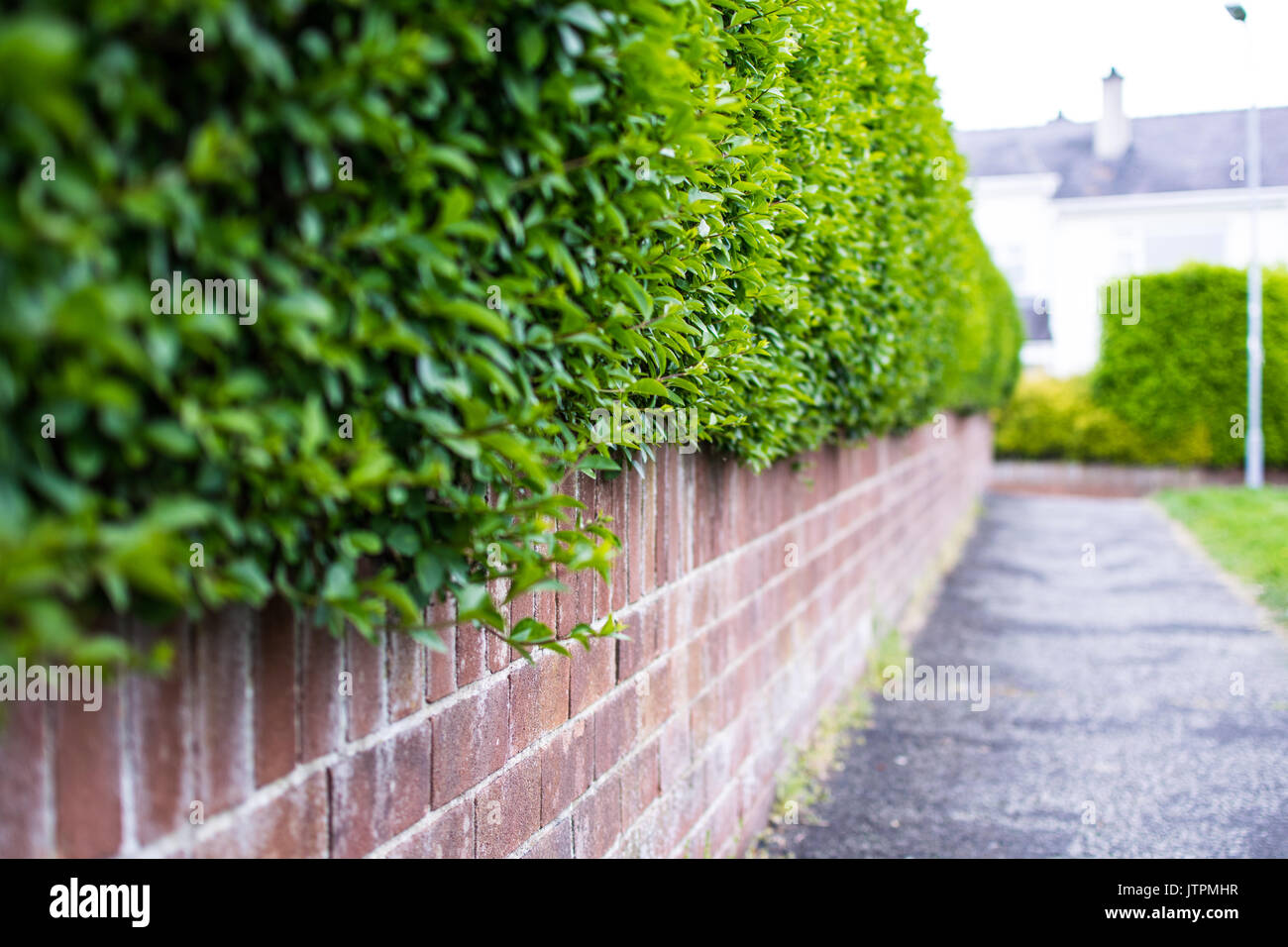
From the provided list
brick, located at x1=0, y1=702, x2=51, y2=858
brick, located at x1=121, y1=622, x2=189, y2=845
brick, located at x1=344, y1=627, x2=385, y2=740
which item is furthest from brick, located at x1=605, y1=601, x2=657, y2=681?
brick, located at x1=0, y1=702, x2=51, y2=858

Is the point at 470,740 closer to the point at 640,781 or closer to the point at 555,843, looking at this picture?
the point at 555,843

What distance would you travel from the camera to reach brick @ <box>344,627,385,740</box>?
1.63m

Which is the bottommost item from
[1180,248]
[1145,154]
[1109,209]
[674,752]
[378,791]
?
[674,752]

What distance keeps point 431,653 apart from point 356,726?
0.23 metres

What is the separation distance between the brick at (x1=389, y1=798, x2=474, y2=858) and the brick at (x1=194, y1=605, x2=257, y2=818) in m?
0.45

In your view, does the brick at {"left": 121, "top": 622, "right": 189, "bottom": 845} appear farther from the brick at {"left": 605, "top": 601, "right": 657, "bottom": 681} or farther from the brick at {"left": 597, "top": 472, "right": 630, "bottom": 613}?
the brick at {"left": 605, "top": 601, "right": 657, "bottom": 681}

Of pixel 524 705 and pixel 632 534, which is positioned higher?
pixel 632 534

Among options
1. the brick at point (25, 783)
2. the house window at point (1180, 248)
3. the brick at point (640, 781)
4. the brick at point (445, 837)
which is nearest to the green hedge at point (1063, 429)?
the house window at point (1180, 248)

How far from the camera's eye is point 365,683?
1.66 meters

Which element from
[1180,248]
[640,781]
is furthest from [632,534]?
[1180,248]

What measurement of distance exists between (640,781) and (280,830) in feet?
5.02

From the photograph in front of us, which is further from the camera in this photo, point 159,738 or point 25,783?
point 159,738

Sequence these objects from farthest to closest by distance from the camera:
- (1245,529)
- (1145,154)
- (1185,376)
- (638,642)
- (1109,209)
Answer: (1145,154) < (1109,209) < (1185,376) < (1245,529) < (638,642)

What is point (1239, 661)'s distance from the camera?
7.33 meters
